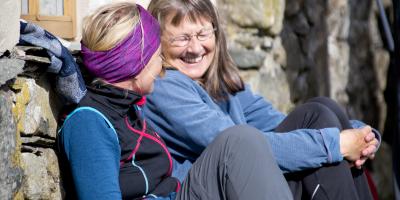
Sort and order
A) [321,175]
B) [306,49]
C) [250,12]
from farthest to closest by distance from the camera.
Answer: [306,49] < [250,12] < [321,175]

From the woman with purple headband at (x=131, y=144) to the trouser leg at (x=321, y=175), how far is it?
0.31m

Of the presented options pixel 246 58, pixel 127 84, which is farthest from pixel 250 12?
pixel 127 84

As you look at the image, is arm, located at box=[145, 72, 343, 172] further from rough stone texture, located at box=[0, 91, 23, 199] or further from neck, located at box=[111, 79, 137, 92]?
rough stone texture, located at box=[0, 91, 23, 199]

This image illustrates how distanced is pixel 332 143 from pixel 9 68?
1.09 m

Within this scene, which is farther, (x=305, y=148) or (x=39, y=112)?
(x=305, y=148)

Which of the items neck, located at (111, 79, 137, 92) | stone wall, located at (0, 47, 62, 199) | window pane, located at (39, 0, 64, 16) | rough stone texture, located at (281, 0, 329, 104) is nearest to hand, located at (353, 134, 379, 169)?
neck, located at (111, 79, 137, 92)

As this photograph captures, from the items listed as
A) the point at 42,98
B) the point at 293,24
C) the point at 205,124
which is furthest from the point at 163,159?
the point at 293,24

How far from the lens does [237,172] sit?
2158mm

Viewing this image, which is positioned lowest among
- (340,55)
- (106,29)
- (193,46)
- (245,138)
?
(340,55)

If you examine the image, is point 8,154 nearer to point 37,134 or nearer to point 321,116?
point 37,134

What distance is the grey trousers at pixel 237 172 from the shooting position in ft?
7.05

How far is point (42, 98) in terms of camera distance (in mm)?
2166

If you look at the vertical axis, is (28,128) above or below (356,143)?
above

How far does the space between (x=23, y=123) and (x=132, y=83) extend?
390 millimetres
